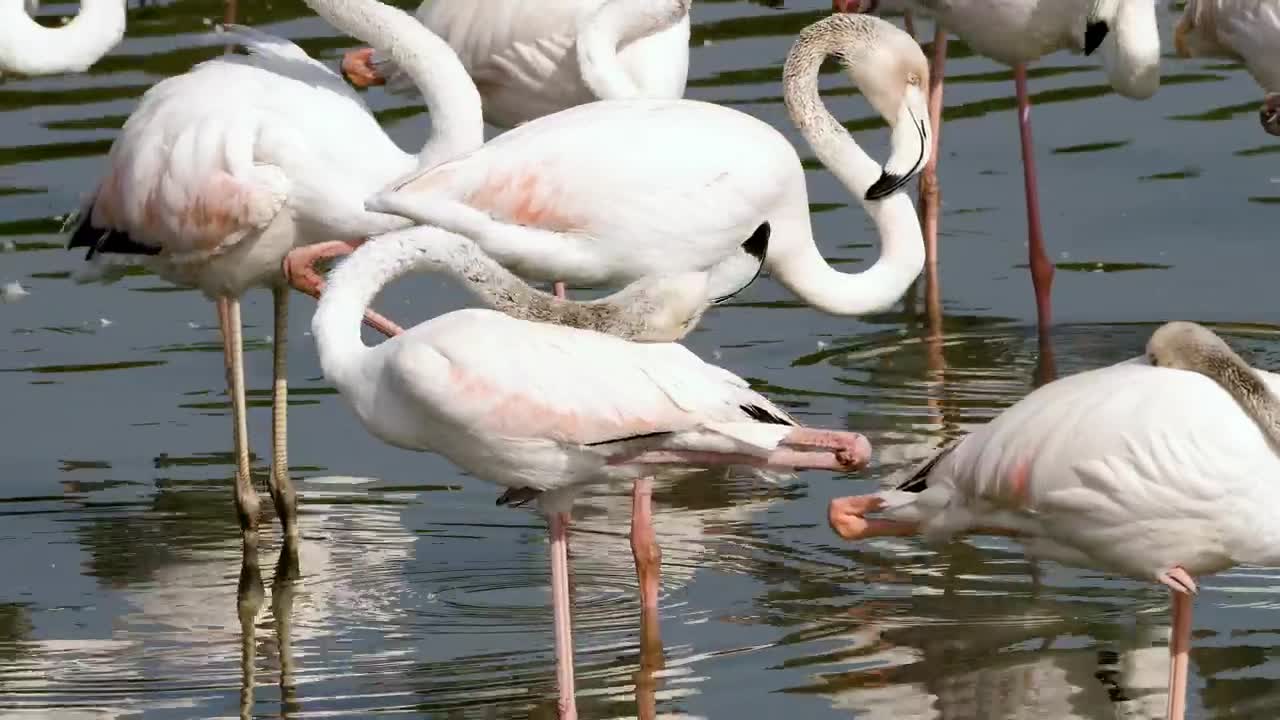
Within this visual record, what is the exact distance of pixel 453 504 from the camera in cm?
693

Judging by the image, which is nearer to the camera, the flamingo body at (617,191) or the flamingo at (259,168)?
the flamingo body at (617,191)

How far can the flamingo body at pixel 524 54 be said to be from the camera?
799cm

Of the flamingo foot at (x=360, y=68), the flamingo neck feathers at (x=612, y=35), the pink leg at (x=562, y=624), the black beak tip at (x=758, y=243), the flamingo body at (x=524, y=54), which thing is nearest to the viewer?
the pink leg at (x=562, y=624)

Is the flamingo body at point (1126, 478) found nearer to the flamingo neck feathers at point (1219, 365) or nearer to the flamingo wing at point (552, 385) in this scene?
the flamingo neck feathers at point (1219, 365)

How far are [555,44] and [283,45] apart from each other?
4.26 feet

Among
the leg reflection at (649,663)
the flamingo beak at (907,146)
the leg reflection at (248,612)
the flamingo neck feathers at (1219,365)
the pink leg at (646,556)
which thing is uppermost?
the flamingo beak at (907,146)

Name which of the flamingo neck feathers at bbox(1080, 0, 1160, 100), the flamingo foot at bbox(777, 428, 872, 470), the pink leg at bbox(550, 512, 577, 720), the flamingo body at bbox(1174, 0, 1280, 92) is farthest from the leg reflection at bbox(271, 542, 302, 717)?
the flamingo body at bbox(1174, 0, 1280, 92)

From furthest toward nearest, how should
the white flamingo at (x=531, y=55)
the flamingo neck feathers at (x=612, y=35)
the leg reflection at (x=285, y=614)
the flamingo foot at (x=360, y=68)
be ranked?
the flamingo foot at (x=360, y=68) < the white flamingo at (x=531, y=55) < the flamingo neck feathers at (x=612, y=35) < the leg reflection at (x=285, y=614)

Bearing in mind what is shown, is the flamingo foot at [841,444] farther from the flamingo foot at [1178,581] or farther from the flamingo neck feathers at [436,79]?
the flamingo neck feathers at [436,79]

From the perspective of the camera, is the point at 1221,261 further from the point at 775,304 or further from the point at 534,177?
the point at 534,177

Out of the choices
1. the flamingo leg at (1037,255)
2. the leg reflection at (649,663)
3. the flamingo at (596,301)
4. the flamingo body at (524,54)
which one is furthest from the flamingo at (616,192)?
the flamingo leg at (1037,255)

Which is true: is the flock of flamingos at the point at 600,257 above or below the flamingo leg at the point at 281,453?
above

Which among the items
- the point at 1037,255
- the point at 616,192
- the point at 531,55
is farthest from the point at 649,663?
the point at 1037,255

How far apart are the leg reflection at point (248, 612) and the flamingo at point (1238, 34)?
3.88 metres
